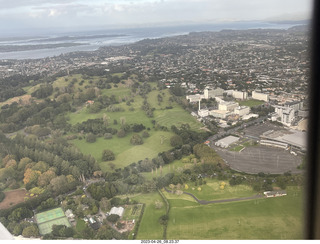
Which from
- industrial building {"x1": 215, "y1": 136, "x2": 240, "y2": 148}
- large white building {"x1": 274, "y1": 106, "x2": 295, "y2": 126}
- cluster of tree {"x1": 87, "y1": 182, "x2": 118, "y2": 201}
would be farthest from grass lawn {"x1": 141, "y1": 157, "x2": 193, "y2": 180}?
large white building {"x1": 274, "y1": 106, "x2": 295, "y2": 126}

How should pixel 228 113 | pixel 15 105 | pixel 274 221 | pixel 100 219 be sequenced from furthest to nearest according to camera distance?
pixel 15 105
pixel 228 113
pixel 100 219
pixel 274 221

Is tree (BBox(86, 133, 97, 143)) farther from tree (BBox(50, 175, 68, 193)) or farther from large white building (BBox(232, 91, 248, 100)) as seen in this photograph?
large white building (BBox(232, 91, 248, 100))

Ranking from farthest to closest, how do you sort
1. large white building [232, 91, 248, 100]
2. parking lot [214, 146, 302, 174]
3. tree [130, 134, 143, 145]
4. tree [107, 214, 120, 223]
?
large white building [232, 91, 248, 100], tree [130, 134, 143, 145], parking lot [214, 146, 302, 174], tree [107, 214, 120, 223]

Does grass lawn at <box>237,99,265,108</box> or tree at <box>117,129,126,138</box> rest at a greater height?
grass lawn at <box>237,99,265,108</box>

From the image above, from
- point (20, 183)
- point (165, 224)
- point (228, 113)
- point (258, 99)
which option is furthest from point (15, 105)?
point (258, 99)

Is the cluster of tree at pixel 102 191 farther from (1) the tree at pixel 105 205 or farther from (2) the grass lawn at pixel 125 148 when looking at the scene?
(2) the grass lawn at pixel 125 148

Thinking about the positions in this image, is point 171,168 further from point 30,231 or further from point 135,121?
point 135,121

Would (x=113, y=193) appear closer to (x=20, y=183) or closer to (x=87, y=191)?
(x=87, y=191)

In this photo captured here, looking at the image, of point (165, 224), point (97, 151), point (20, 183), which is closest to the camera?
point (165, 224)
